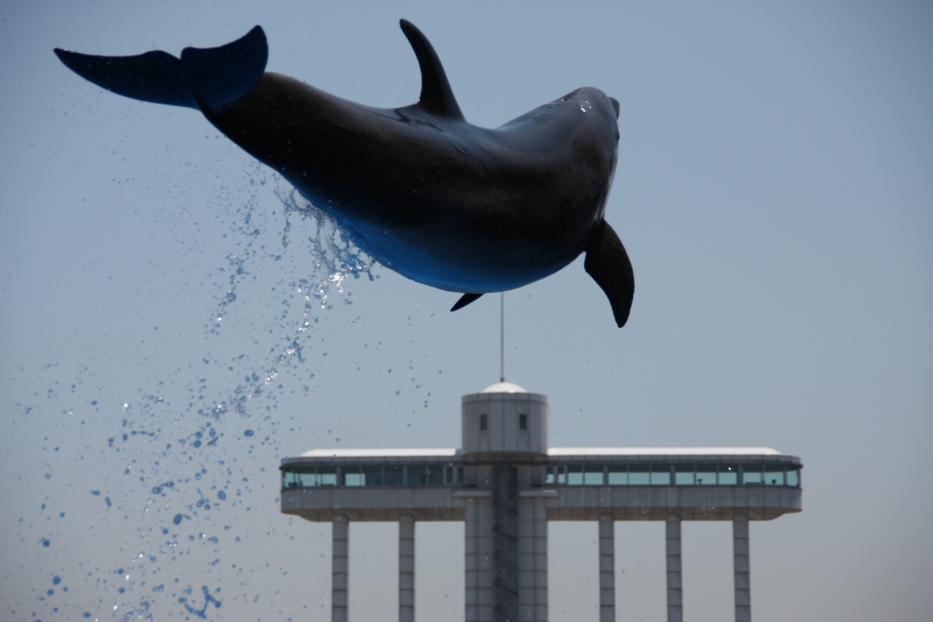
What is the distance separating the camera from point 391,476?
69.2m

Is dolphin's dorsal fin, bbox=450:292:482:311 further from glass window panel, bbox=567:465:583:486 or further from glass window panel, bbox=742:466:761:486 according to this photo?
glass window panel, bbox=742:466:761:486

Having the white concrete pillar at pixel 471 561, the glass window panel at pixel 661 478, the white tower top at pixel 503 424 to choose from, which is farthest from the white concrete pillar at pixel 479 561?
the glass window panel at pixel 661 478

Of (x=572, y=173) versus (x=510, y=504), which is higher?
(x=572, y=173)

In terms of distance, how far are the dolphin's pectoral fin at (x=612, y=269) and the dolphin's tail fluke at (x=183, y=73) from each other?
452 cm

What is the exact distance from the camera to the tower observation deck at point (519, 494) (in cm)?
6650

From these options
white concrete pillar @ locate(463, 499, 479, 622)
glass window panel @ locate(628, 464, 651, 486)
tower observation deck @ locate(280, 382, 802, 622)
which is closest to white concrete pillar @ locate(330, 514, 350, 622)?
tower observation deck @ locate(280, 382, 802, 622)

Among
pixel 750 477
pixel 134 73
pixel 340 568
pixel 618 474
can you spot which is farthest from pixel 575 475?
pixel 134 73

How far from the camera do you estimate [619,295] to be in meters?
13.2

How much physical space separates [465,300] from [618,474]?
58194 mm

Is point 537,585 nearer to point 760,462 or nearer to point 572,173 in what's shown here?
point 760,462

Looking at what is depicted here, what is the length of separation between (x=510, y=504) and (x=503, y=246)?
57851 mm

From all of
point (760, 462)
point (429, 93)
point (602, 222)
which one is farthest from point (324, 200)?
point (760, 462)

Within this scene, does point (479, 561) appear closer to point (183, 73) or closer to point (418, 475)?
point (418, 475)

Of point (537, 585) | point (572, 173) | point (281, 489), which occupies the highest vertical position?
point (572, 173)
